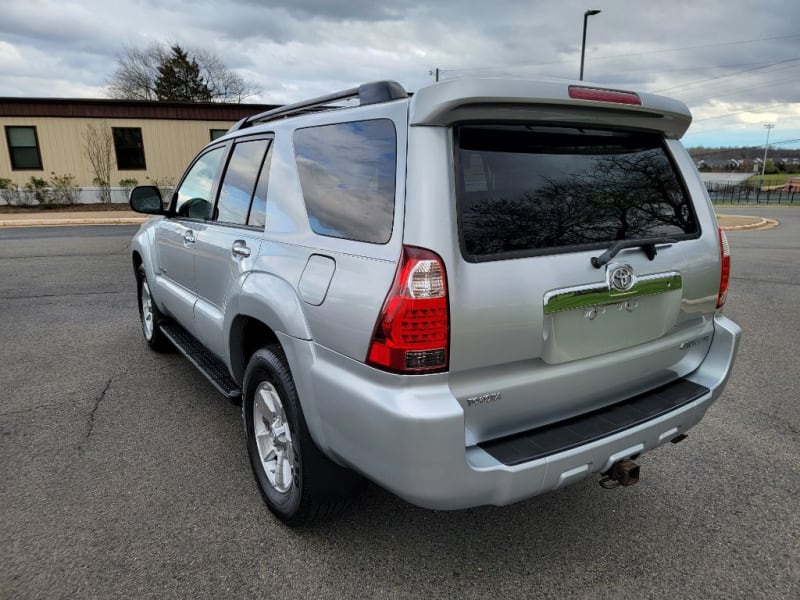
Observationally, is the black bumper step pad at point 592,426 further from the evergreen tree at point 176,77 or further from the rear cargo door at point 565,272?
the evergreen tree at point 176,77

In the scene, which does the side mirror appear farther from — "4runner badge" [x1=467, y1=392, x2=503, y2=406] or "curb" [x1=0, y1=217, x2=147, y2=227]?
"curb" [x1=0, y1=217, x2=147, y2=227]

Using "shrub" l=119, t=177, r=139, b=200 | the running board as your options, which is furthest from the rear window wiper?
"shrub" l=119, t=177, r=139, b=200

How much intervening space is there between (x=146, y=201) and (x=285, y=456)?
263cm

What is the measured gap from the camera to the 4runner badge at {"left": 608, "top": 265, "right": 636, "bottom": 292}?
217 centimetres

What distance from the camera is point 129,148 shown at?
22.5 meters

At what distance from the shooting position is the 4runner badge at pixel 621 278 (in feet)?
7.12

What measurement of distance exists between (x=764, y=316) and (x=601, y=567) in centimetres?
535

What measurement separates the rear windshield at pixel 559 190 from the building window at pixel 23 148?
82.0 feet

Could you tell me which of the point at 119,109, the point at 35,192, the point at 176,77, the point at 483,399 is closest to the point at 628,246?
the point at 483,399

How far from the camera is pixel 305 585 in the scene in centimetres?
226

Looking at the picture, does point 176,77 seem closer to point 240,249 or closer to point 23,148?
point 23,148

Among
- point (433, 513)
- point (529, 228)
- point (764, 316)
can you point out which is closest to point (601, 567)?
point (433, 513)

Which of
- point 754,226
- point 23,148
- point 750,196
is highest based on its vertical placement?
point 23,148

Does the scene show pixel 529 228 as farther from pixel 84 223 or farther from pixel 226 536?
pixel 84 223
